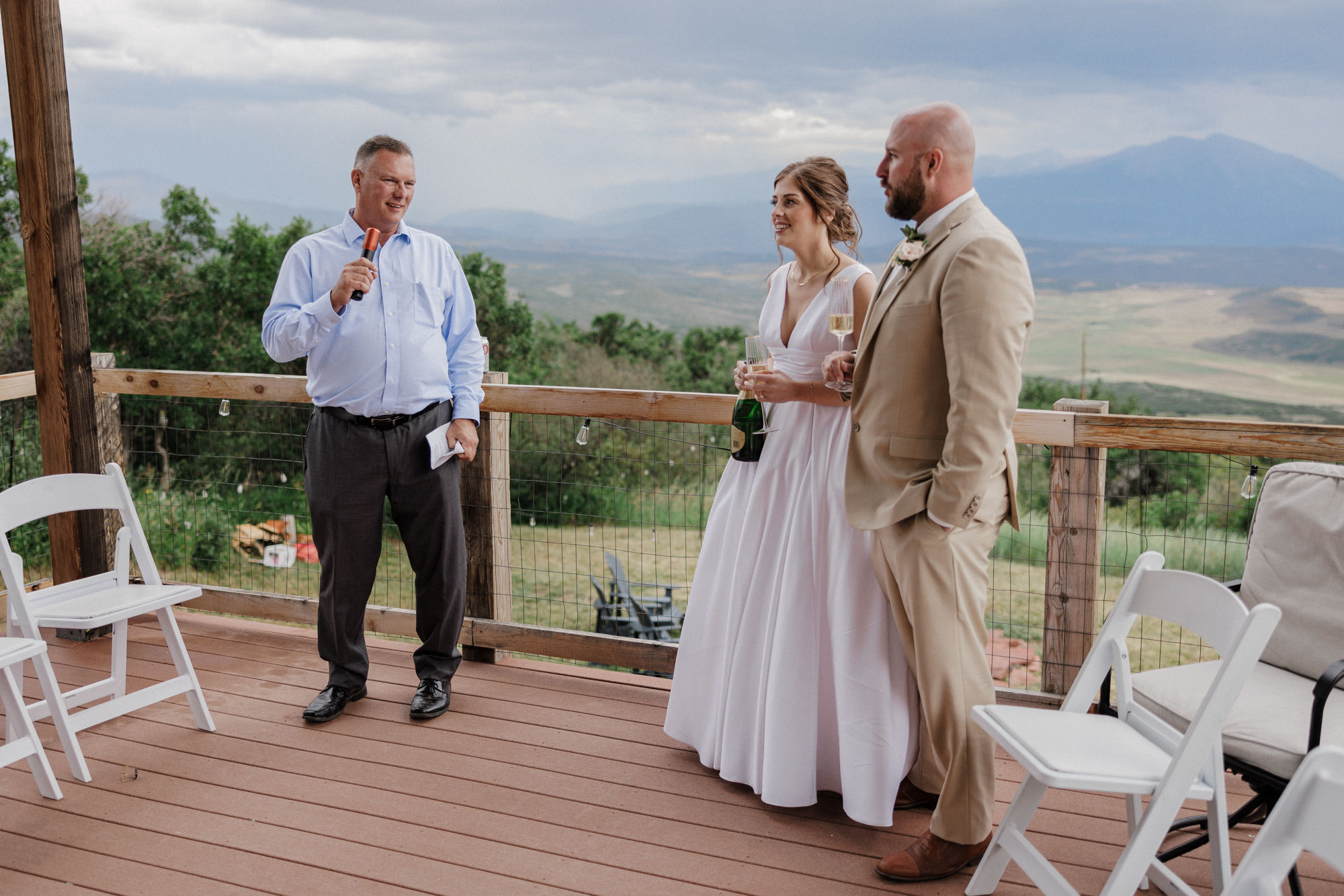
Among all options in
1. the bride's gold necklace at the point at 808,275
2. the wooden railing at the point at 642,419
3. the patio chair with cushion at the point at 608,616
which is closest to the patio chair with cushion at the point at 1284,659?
the wooden railing at the point at 642,419

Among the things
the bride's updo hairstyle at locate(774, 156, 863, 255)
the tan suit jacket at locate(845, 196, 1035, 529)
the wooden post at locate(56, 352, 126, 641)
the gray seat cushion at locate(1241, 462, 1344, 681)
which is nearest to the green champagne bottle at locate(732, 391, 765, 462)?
the tan suit jacket at locate(845, 196, 1035, 529)

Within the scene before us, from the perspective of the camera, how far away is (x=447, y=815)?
2750 millimetres

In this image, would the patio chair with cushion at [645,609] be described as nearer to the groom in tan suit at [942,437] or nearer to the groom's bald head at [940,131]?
the groom in tan suit at [942,437]

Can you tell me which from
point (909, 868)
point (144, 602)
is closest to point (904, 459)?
point (909, 868)

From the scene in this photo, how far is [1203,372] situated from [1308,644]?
3181cm

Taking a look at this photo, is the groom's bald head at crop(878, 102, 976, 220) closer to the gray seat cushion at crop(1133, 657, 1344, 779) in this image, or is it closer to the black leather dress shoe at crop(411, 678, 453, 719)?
the gray seat cushion at crop(1133, 657, 1344, 779)

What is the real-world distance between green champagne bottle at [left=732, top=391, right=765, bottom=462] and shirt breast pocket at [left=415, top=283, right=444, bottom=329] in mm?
1113

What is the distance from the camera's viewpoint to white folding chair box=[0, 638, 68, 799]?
8.68 feet

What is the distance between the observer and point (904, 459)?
7.79ft

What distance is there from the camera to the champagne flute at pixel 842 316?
8.44ft

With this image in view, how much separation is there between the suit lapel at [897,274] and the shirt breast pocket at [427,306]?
150 cm

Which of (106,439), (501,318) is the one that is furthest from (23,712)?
(501,318)

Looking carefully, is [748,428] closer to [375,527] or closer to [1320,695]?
[375,527]

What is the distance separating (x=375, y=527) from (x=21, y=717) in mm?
1122
